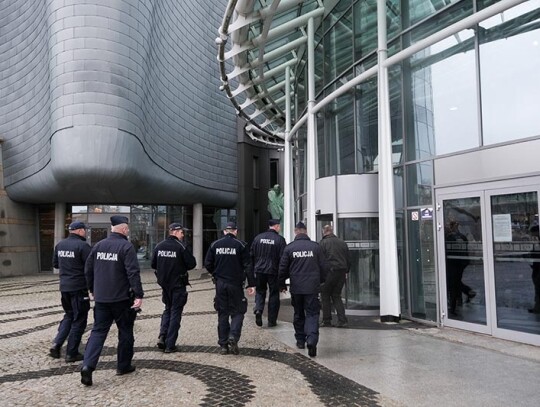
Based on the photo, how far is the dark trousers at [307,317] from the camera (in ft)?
20.2

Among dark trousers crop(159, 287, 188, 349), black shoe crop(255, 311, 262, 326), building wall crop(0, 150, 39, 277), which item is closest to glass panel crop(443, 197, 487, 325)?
black shoe crop(255, 311, 262, 326)

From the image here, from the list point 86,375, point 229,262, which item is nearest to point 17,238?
point 229,262

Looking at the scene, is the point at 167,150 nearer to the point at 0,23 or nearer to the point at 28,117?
the point at 28,117

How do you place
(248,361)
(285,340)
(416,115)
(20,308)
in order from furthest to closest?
(20,308) → (416,115) → (285,340) → (248,361)

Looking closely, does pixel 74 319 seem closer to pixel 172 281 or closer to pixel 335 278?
pixel 172 281

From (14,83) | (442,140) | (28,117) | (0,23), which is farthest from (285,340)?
(0,23)

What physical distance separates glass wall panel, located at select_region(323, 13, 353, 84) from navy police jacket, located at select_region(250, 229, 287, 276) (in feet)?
16.4

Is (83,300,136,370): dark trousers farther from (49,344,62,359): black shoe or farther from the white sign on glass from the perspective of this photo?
the white sign on glass

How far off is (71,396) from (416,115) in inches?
272

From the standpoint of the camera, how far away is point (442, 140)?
7.93 metres

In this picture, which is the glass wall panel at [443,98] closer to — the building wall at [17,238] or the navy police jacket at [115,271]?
the navy police jacket at [115,271]

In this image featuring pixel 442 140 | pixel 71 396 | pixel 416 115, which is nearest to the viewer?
pixel 71 396

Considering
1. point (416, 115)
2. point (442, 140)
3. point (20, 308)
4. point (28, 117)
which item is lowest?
point (20, 308)

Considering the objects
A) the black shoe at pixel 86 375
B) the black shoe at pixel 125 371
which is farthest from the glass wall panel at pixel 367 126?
the black shoe at pixel 86 375
